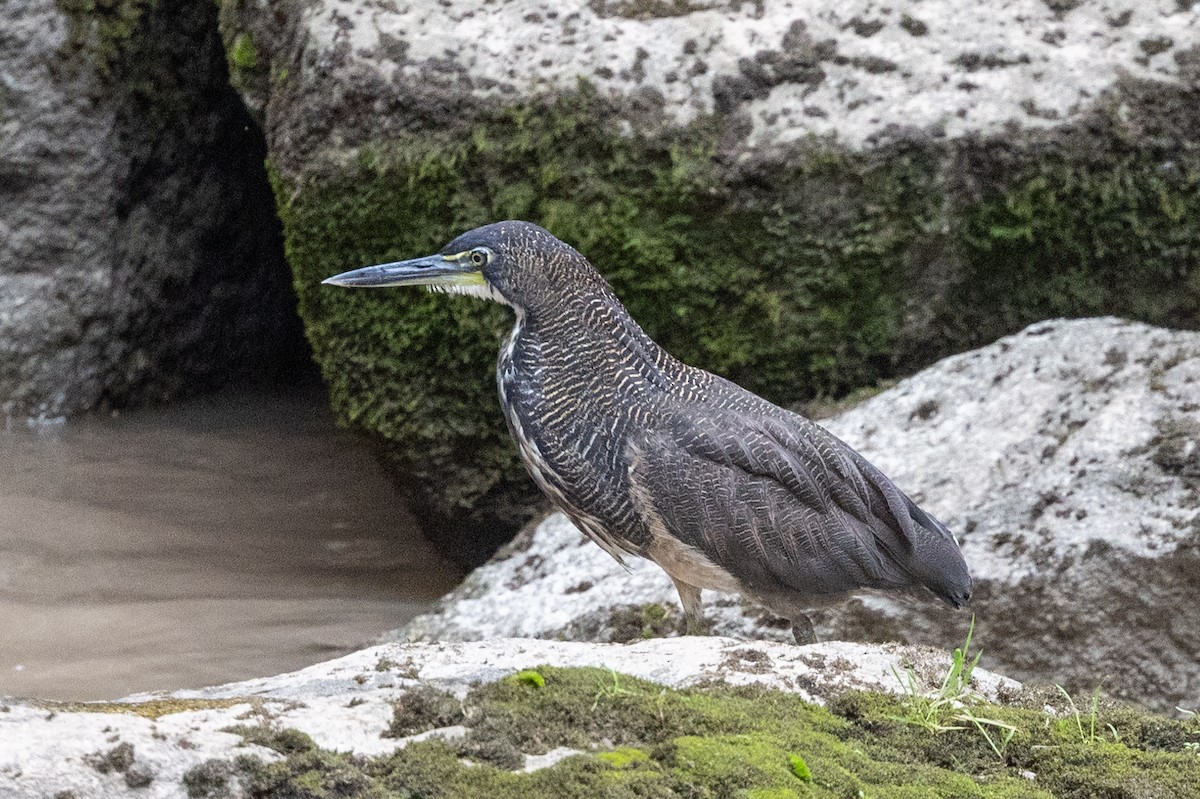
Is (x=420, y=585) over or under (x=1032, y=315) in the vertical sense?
under

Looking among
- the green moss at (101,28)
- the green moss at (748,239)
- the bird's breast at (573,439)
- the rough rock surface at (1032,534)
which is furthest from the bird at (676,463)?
the green moss at (101,28)

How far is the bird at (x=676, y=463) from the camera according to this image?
435cm

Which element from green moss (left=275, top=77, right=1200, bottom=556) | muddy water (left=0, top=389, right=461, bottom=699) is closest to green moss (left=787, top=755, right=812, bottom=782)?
muddy water (left=0, top=389, right=461, bottom=699)

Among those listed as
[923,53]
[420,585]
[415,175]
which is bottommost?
[420,585]

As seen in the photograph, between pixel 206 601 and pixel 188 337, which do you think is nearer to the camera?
pixel 206 601

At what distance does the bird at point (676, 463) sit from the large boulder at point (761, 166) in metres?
1.57

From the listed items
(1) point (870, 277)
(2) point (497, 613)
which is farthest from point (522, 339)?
(1) point (870, 277)

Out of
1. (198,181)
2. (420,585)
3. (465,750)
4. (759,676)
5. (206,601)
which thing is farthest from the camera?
(198,181)

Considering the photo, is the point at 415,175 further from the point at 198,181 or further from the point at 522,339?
the point at 198,181

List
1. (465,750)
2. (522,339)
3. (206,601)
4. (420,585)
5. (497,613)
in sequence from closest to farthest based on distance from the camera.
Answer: (465,750) → (522,339) → (497,613) → (206,601) → (420,585)

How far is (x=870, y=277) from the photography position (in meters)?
6.23

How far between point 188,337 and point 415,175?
3171 millimetres

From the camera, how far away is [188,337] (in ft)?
28.6

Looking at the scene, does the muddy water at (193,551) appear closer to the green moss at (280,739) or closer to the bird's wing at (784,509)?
the bird's wing at (784,509)
